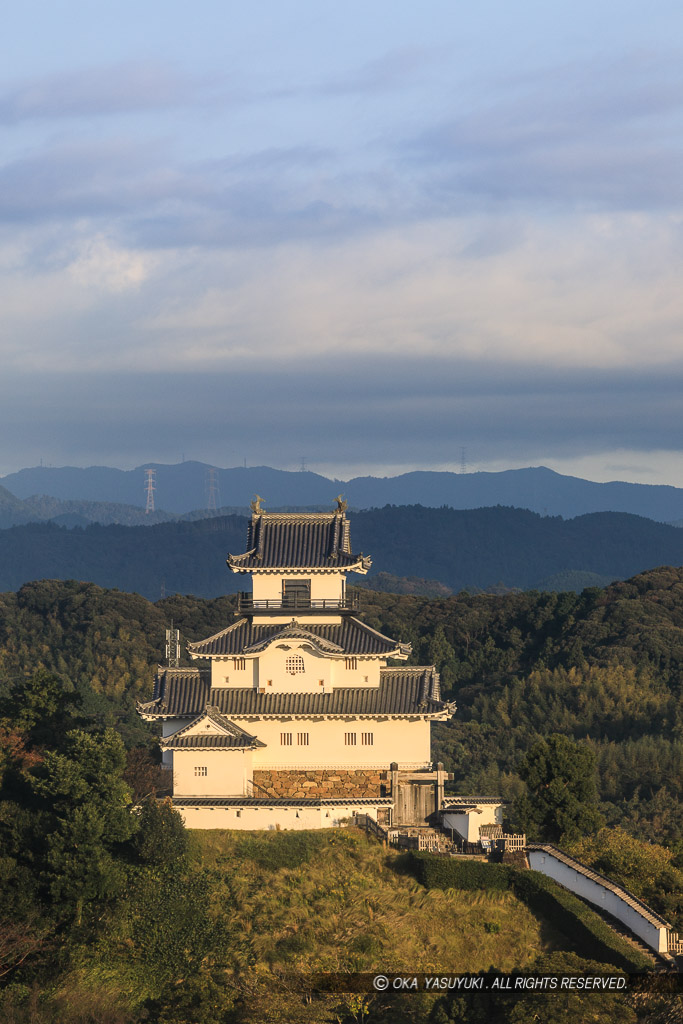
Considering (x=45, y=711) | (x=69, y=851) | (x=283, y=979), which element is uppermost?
(x=45, y=711)

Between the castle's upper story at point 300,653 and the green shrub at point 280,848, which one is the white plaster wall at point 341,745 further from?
the green shrub at point 280,848

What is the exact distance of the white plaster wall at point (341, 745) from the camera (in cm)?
5081

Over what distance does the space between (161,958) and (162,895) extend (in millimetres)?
2235

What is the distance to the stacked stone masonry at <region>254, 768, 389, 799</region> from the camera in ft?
165

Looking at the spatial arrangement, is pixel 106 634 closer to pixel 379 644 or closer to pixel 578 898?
pixel 379 644

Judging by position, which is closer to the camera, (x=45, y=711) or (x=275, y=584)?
(x=45, y=711)

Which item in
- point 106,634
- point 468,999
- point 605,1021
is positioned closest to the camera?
point 605,1021

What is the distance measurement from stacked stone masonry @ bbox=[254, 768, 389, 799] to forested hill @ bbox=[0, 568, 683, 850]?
10.5 metres

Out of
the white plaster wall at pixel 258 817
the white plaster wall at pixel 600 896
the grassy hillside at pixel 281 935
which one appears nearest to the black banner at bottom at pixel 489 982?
the grassy hillside at pixel 281 935

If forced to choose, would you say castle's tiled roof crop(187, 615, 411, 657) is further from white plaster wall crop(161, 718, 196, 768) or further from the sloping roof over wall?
the sloping roof over wall

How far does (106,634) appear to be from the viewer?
419 ft

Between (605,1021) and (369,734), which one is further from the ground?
(369,734)

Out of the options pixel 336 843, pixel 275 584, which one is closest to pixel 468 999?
pixel 336 843

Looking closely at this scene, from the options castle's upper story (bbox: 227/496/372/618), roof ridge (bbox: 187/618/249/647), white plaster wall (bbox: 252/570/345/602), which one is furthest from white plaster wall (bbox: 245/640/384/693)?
white plaster wall (bbox: 252/570/345/602)
